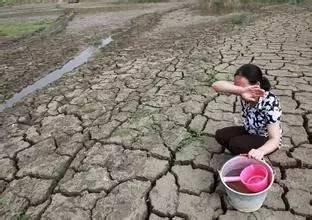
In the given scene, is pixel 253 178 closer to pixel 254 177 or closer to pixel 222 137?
pixel 254 177

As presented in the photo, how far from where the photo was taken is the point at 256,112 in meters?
2.55

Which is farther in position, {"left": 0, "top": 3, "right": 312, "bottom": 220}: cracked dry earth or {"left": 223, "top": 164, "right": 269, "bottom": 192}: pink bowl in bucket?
{"left": 0, "top": 3, "right": 312, "bottom": 220}: cracked dry earth

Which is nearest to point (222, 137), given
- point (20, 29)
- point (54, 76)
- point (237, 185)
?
point (237, 185)

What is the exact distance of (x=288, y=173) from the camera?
8.83ft

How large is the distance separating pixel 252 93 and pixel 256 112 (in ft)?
0.77

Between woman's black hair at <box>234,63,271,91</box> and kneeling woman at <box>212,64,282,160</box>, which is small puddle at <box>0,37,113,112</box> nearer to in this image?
kneeling woman at <box>212,64,282,160</box>

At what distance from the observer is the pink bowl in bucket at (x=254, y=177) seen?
219cm

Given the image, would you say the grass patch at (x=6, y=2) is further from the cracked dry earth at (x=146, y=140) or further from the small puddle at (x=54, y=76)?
the cracked dry earth at (x=146, y=140)

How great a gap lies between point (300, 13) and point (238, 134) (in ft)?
23.9

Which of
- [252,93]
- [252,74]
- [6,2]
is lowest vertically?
[6,2]

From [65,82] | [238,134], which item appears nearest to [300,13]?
[65,82]

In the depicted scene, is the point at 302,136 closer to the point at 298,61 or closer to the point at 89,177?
the point at 89,177

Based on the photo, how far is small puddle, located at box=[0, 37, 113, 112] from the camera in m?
5.04

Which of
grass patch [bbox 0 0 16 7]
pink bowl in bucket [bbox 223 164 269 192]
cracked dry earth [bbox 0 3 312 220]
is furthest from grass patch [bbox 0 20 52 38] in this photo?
grass patch [bbox 0 0 16 7]
